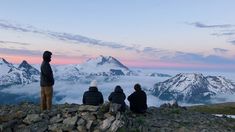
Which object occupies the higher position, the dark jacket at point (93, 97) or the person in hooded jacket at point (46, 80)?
the person in hooded jacket at point (46, 80)

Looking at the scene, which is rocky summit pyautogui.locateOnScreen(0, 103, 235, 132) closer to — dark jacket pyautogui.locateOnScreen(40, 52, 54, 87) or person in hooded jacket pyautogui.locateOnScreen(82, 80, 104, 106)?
person in hooded jacket pyautogui.locateOnScreen(82, 80, 104, 106)

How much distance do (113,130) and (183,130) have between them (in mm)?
5420

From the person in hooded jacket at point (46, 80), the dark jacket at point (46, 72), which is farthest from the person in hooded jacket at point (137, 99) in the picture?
the dark jacket at point (46, 72)

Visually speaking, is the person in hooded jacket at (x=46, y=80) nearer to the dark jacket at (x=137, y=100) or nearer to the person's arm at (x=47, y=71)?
the person's arm at (x=47, y=71)

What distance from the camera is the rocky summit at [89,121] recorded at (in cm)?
2942

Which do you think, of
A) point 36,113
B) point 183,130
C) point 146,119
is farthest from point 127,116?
point 36,113

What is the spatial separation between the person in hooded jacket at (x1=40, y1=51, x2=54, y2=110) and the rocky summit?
38.4 inches

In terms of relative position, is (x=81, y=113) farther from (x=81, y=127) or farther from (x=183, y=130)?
(x=183, y=130)

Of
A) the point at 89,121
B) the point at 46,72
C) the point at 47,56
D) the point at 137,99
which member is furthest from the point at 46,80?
the point at 137,99

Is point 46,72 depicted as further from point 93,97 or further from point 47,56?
point 93,97

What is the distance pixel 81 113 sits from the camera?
30.2 m

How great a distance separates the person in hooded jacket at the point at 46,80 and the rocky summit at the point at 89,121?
3.20 feet

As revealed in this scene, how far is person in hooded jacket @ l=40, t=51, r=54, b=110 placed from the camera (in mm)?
31989

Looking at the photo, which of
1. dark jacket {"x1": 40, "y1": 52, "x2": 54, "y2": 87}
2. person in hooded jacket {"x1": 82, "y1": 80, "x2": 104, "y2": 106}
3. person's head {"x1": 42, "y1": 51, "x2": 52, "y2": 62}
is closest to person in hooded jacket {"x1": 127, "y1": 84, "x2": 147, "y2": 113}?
person in hooded jacket {"x1": 82, "y1": 80, "x2": 104, "y2": 106}
